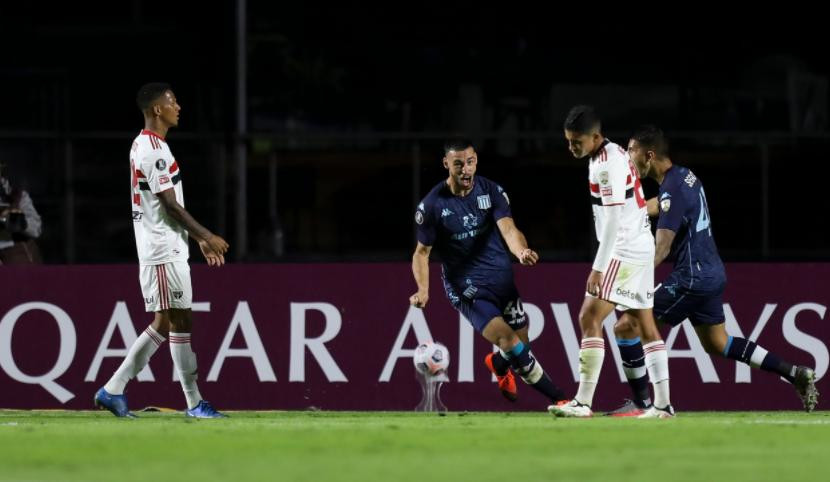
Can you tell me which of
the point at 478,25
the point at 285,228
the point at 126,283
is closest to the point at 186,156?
the point at 285,228

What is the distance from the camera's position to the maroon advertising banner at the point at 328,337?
46.6ft

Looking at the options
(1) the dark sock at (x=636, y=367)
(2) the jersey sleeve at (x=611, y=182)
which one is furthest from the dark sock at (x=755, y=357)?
(2) the jersey sleeve at (x=611, y=182)

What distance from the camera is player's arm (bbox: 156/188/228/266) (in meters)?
11.9

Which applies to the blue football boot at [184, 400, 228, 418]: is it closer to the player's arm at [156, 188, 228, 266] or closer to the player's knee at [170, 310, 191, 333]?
the player's knee at [170, 310, 191, 333]

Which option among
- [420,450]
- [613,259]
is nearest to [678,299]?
[613,259]

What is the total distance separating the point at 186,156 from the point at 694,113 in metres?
5.56

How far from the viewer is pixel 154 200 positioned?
477 inches

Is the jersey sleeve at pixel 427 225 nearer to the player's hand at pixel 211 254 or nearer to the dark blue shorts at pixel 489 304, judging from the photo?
the dark blue shorts at pixel 489 304

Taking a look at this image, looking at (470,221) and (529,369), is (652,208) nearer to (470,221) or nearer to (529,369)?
(470,221)

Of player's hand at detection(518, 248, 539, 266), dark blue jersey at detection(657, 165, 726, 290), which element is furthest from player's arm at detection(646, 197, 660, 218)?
player's hand at detection(518, 248, 539, 266)

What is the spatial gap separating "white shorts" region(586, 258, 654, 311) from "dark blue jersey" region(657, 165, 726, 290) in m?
0.74

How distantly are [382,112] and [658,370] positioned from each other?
8923 millimetres

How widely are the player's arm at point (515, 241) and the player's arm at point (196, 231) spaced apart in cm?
196

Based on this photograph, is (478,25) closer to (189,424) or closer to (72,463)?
(189,424)
